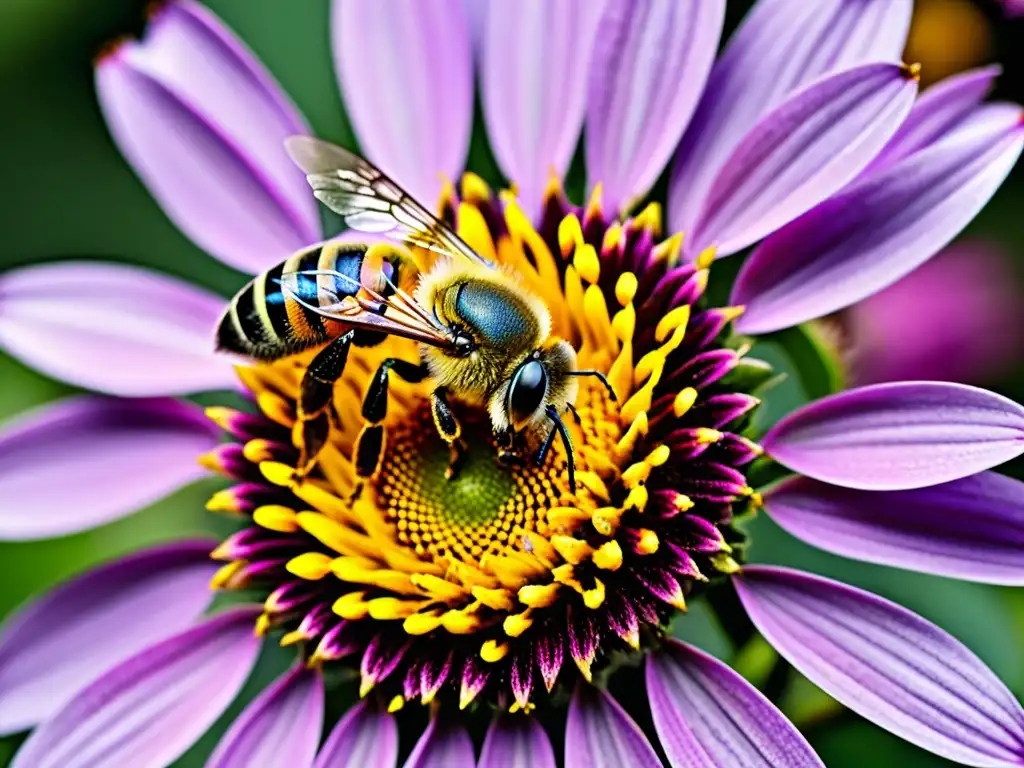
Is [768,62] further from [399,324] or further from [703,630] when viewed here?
[703,630]

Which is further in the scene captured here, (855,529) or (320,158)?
(320,158)

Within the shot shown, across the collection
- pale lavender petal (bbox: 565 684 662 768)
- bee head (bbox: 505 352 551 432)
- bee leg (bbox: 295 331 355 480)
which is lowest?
pale lavender petal (bbox: 565 684 662 768)

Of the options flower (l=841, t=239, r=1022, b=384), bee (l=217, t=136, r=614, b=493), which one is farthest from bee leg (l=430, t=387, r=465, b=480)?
flower (l=841, t=239, r=1022, b=384)

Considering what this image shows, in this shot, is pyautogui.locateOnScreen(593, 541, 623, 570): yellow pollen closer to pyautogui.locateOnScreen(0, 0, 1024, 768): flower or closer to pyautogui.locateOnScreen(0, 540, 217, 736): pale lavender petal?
pyautogui.locateOnScreen(0, 0, 1024, 768): flower

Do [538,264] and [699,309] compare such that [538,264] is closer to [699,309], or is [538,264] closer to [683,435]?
[699,309]

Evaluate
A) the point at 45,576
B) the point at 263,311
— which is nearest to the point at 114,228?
the point at 45,576

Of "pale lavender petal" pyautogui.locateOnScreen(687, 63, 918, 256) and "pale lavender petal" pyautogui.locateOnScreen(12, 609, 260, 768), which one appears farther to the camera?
"pale lavender petal" pyautogui.locateOnScreen(12, 609, 260, 768)

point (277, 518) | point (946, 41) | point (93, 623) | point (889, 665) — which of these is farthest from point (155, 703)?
point (946, 41)
